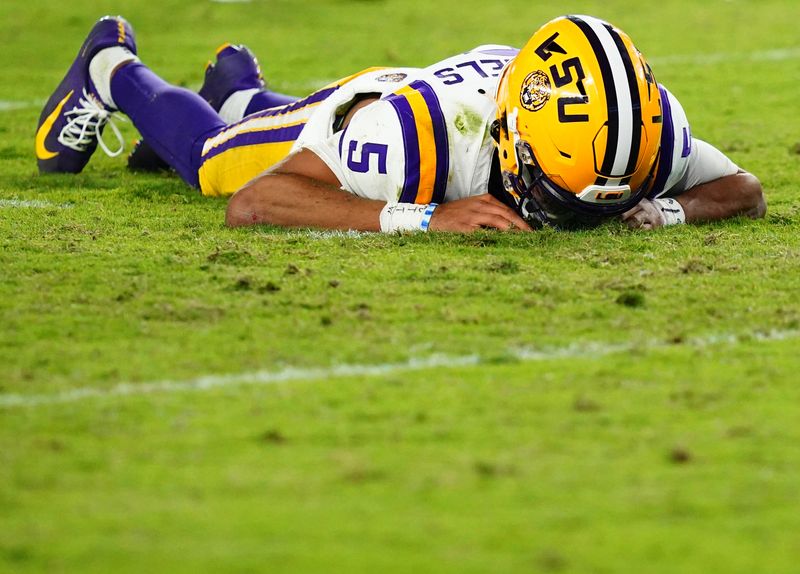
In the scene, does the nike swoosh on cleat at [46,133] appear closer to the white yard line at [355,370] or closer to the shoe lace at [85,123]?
the shoe lace at [85,123]

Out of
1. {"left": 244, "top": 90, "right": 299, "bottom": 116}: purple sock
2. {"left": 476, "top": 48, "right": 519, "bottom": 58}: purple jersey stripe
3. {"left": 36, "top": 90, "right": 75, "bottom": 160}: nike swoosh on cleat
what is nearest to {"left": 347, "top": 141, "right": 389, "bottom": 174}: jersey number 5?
{"left": 476, "top": 48, "right": 519, "bottom": 58}: purple jersey stripe

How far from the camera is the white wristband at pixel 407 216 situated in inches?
194

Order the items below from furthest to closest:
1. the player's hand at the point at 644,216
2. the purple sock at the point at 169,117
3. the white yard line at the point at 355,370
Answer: the purple sock at the point at 169,117 → the player's hand at the point at 644,216 → the white yard line at the point at 355,370

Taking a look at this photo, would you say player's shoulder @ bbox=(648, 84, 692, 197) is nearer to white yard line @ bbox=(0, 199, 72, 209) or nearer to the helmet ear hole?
A: the helmet ear hole

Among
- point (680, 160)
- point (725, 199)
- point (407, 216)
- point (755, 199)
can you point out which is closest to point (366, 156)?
point (407, 216)

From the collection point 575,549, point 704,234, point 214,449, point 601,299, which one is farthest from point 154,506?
point 704,234

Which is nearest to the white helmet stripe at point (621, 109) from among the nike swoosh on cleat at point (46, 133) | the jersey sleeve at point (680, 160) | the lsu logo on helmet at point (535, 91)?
the lsu logo on helmet at point (535, 91)

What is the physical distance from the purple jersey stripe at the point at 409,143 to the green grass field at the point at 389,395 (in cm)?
18

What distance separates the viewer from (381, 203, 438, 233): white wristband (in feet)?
16.1

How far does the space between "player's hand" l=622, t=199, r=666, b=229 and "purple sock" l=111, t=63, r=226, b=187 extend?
2.01 metres

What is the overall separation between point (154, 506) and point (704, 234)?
302 centimetres

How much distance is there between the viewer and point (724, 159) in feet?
17.6

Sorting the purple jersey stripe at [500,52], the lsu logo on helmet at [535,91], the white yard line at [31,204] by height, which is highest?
the purple jersey stripe at [500,52]

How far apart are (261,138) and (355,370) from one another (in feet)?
8.37
